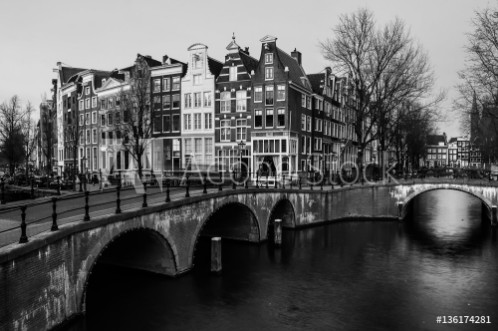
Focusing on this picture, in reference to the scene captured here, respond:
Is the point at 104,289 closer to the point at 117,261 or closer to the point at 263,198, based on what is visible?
the point at 117,261

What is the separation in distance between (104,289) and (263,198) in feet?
40.1

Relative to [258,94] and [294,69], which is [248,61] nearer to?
[258,94]

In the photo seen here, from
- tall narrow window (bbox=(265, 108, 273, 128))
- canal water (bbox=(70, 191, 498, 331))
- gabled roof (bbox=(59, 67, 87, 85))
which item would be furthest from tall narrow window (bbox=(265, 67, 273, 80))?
gabled roof (bbox=(59, 67, 87, 85))

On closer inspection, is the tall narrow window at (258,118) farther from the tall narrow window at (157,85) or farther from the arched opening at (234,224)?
the arched opening at (234,224)

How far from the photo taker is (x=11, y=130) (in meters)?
39.0

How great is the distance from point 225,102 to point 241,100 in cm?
180

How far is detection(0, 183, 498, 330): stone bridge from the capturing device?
9711mm

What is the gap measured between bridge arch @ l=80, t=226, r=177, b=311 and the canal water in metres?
0.48

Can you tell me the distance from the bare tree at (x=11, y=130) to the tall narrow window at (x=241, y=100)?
22.4 meters

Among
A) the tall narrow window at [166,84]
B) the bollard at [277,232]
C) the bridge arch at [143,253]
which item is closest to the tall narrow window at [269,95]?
the tall narrow window at [166,84]

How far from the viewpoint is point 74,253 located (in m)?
11.8

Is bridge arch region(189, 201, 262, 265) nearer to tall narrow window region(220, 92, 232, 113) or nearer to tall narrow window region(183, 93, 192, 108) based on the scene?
tall narrow window region(220, 92, 232, 113)

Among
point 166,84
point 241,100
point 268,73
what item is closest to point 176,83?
point 166,84

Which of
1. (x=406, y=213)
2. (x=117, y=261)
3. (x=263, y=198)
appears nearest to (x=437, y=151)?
(x=406, y=213)
